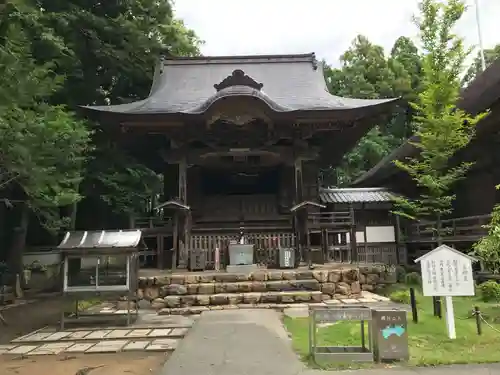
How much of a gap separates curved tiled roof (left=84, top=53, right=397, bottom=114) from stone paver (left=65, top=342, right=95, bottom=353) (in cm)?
709

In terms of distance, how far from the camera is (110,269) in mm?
8305

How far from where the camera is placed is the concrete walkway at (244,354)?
4.70 m

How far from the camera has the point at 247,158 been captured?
45.1 ft

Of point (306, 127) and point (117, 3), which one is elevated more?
point (117, 3)

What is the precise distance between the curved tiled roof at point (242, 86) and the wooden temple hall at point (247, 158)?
42 mm

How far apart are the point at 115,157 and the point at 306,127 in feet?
27.2

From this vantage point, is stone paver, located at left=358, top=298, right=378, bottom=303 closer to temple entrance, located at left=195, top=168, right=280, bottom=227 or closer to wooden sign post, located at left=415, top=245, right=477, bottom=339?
wooden sign post, located at left=415, top=245, right=477, bottom=339

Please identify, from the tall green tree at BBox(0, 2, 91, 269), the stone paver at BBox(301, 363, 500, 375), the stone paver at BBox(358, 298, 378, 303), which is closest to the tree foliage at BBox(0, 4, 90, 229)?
the tall green tree at BBox(0, 2, 91, 269)

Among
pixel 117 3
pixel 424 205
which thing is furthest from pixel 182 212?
pixel 117 3

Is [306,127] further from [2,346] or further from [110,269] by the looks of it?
[2,346]

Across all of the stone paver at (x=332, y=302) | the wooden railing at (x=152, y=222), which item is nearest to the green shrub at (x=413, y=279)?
the stone paver at (x=332, y=302)

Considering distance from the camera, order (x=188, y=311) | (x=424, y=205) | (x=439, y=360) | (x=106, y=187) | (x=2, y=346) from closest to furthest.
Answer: (x=439, y=360) < (x=2, y=346) < (x=188, y=311) < (x=424, y=205) < (x=106, y=187)

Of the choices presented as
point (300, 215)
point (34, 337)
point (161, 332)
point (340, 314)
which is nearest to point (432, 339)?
point (340, 314)

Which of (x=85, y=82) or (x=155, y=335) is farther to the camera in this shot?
(x=85, y=82)
